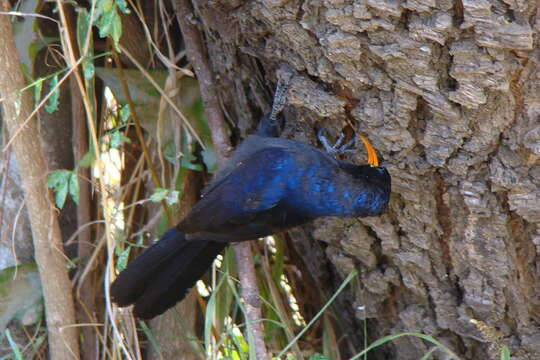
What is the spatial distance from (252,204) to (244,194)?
0.05 meters

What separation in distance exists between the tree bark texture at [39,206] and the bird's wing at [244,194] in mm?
523

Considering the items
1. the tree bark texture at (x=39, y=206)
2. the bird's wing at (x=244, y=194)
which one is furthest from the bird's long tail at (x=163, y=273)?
the tree bark texture at (x=39, y=206)

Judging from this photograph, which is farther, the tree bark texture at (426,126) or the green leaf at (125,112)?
the green leaf at (125,112)

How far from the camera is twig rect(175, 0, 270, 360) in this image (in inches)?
93.6

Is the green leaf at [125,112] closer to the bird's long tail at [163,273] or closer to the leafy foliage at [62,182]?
the leafy foliage at [62,182]

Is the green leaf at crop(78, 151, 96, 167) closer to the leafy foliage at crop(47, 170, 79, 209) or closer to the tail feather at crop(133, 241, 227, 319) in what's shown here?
the leafy foliage at crop(47, 170, 79, 209)

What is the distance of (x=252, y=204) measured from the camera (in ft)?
7.89

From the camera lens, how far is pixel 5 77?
2.30 meters

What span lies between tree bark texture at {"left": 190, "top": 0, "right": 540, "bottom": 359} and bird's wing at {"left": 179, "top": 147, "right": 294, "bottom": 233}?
0.15 metres

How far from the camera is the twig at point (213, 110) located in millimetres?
2377

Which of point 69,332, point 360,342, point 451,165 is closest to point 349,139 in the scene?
point 451,165

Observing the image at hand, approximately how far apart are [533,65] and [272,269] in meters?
1.43

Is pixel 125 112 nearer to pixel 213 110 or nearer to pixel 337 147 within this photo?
pixel 213 110

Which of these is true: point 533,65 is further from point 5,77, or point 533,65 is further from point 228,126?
point 5,77
